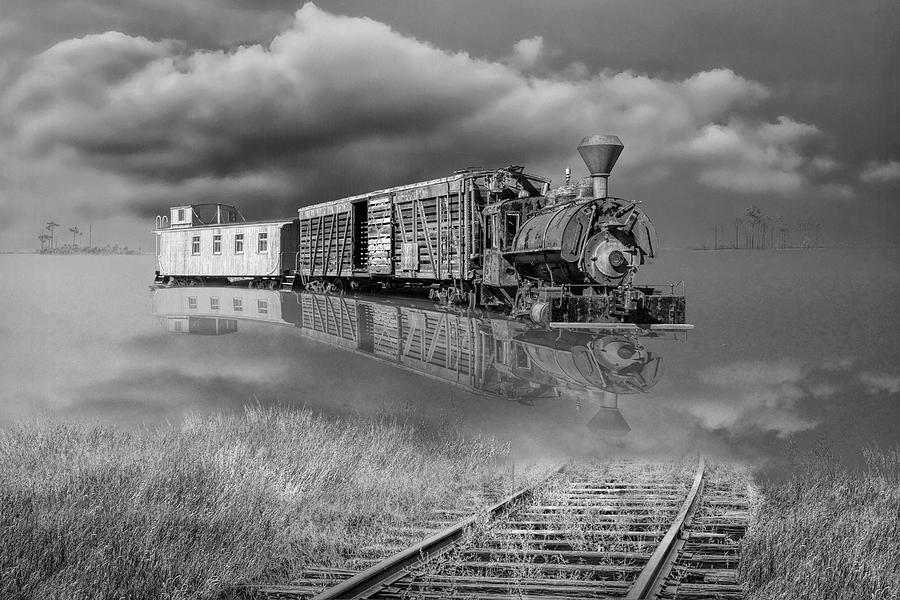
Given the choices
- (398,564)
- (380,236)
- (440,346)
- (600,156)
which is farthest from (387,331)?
(380,236)

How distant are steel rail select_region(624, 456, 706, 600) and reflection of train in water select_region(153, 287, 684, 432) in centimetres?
112

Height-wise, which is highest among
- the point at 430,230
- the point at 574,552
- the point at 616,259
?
the point at 430,230

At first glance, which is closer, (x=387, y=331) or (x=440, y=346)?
(x=440, y=346)

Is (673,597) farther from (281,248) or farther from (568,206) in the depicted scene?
(281,248)

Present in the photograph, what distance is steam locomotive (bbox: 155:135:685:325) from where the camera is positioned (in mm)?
15648

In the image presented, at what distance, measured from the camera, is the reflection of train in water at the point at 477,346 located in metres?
9.45

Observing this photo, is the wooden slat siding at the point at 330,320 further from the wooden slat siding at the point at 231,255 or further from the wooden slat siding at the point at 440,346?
the wooden slat siding at the point at 231,255

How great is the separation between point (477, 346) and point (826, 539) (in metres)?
7.07

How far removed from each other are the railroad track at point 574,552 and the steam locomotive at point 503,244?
723 centimetres

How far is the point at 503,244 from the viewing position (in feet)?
63.8

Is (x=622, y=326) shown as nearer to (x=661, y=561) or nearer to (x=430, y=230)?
(x=661, y=561)

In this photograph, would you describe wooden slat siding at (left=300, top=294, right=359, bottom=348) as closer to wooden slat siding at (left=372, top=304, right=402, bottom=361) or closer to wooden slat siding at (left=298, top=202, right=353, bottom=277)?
wooden slat siding at (left=372, top=304, right=402, bottom=361)

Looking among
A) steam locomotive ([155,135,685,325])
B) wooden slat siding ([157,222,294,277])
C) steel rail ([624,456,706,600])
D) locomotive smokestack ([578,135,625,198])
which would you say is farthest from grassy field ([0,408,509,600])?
wooden slat siding ([157,222,294,277])

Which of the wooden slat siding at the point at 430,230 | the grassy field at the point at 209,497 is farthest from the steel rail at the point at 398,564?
the wooden slat siding at the point at 430,230
